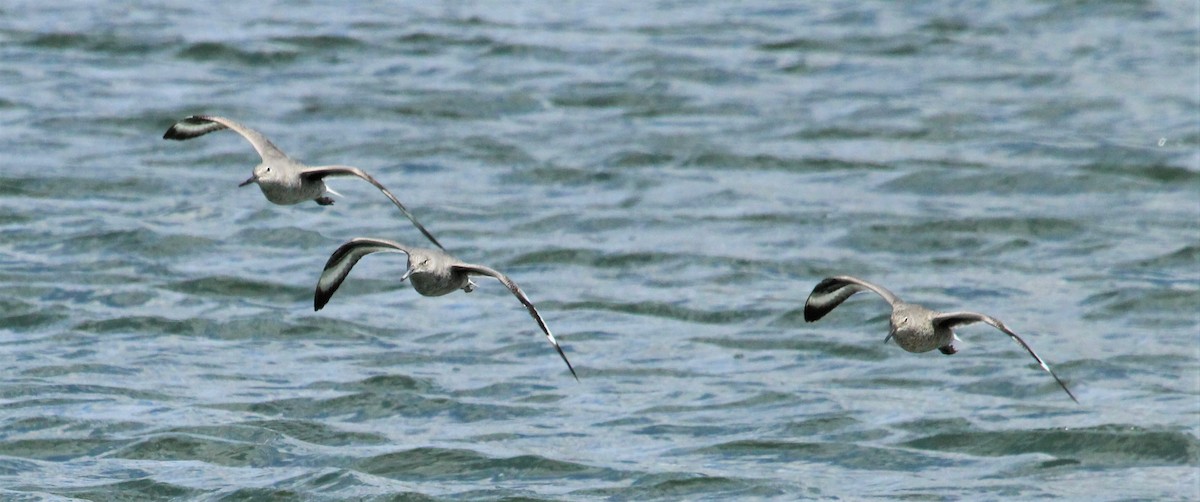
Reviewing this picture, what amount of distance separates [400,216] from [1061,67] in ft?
31.1

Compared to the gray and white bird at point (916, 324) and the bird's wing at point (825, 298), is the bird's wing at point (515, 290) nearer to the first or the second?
the gray and white bird at point (916, 324)

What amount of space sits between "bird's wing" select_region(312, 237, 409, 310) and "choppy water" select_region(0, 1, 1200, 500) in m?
1.74

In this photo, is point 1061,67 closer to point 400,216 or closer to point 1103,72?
point 1103,72

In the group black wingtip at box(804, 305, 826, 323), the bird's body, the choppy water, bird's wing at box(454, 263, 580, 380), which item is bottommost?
the choppy water

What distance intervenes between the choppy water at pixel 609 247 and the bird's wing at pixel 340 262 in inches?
68.6

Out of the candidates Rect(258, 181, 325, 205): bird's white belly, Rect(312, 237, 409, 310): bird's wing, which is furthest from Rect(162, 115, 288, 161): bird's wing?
Rect(312, 237, 409, 310): bird's wing

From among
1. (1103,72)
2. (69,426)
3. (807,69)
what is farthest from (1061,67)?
(69,426)

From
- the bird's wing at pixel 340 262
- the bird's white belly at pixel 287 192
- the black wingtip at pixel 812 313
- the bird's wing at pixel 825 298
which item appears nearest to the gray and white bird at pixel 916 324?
the bird's wing at pixel 825 298

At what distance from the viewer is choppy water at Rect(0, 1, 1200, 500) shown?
13242 millimetres

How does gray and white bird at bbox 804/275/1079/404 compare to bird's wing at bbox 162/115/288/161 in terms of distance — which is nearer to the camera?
gray and white bird at bbox 804/275/1079/404

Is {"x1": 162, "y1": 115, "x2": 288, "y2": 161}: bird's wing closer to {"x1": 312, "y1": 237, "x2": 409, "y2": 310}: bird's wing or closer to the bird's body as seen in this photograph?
{"x1": 312, "y1": 237, "x2": 409, "y2": 310}: bird's wing

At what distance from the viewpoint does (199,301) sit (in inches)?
634

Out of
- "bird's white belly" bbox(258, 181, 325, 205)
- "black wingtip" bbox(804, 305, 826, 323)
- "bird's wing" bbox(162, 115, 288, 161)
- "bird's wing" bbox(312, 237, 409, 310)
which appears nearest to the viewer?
"bird's wing" bbox(312, 237, 409, 310)

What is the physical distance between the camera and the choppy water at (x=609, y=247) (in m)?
13.2
